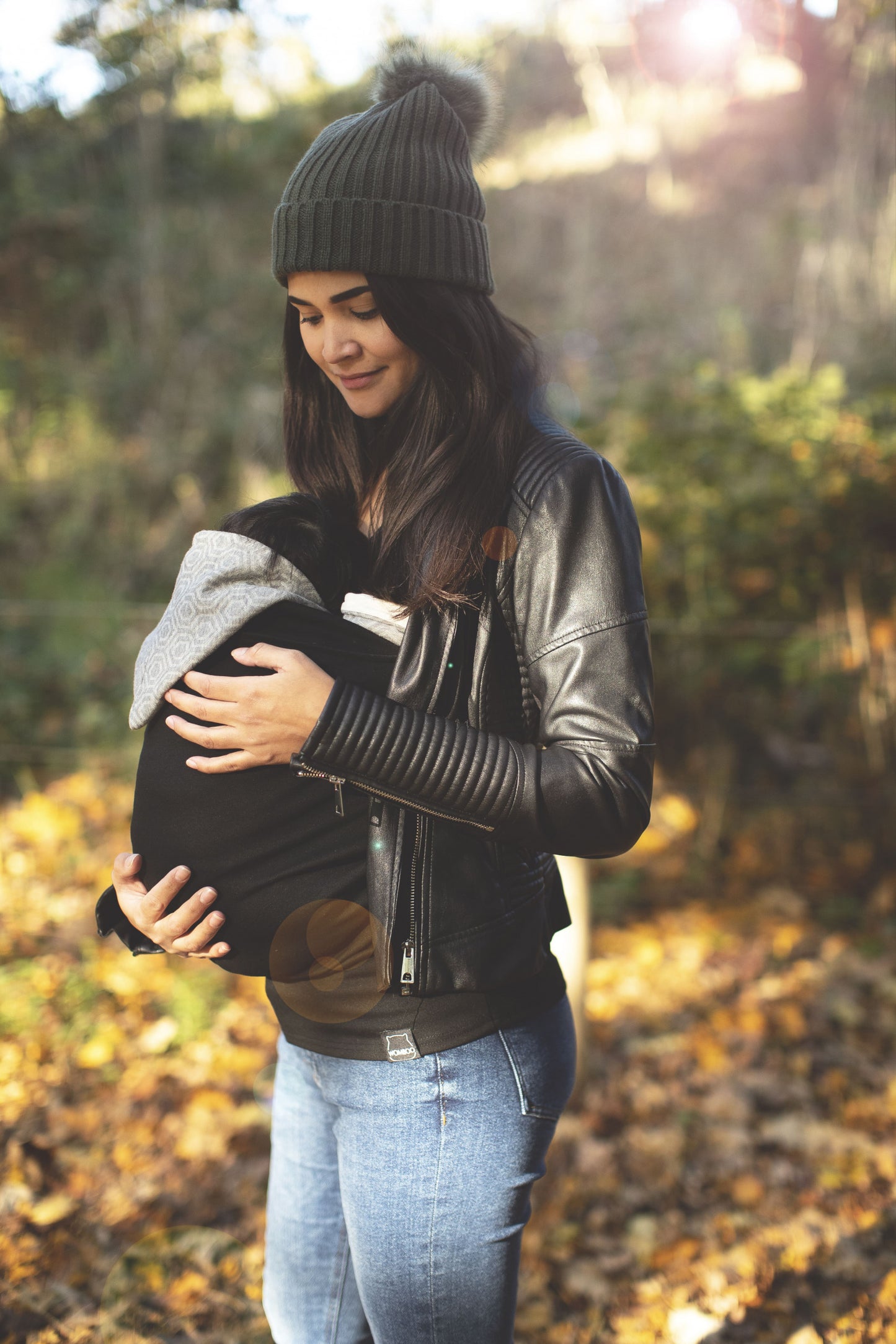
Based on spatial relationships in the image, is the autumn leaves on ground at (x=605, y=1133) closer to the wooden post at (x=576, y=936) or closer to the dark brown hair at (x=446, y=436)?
the wooden post at (x=576, y=936)

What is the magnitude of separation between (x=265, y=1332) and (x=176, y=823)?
184cm

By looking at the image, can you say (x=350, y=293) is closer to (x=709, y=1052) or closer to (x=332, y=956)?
(x=332, y=956)

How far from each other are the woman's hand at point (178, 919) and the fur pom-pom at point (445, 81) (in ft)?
3.84

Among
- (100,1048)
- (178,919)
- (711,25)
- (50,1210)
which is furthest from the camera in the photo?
(711,25)

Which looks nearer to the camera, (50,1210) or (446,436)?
(446,436)

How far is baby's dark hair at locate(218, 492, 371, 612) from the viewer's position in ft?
4.23

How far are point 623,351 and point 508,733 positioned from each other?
Result: 10465mm

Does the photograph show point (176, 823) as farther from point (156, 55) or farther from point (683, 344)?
point (683, 344)

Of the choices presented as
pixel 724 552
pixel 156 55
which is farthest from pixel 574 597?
pixel 156 55

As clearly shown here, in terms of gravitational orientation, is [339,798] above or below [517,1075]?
above

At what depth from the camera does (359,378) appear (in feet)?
4.44

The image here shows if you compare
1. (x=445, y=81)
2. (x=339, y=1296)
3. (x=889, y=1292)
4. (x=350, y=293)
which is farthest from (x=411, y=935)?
(x=889, y=1292)

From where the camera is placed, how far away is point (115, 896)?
1417 mm

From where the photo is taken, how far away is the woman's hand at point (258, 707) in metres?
1.15
